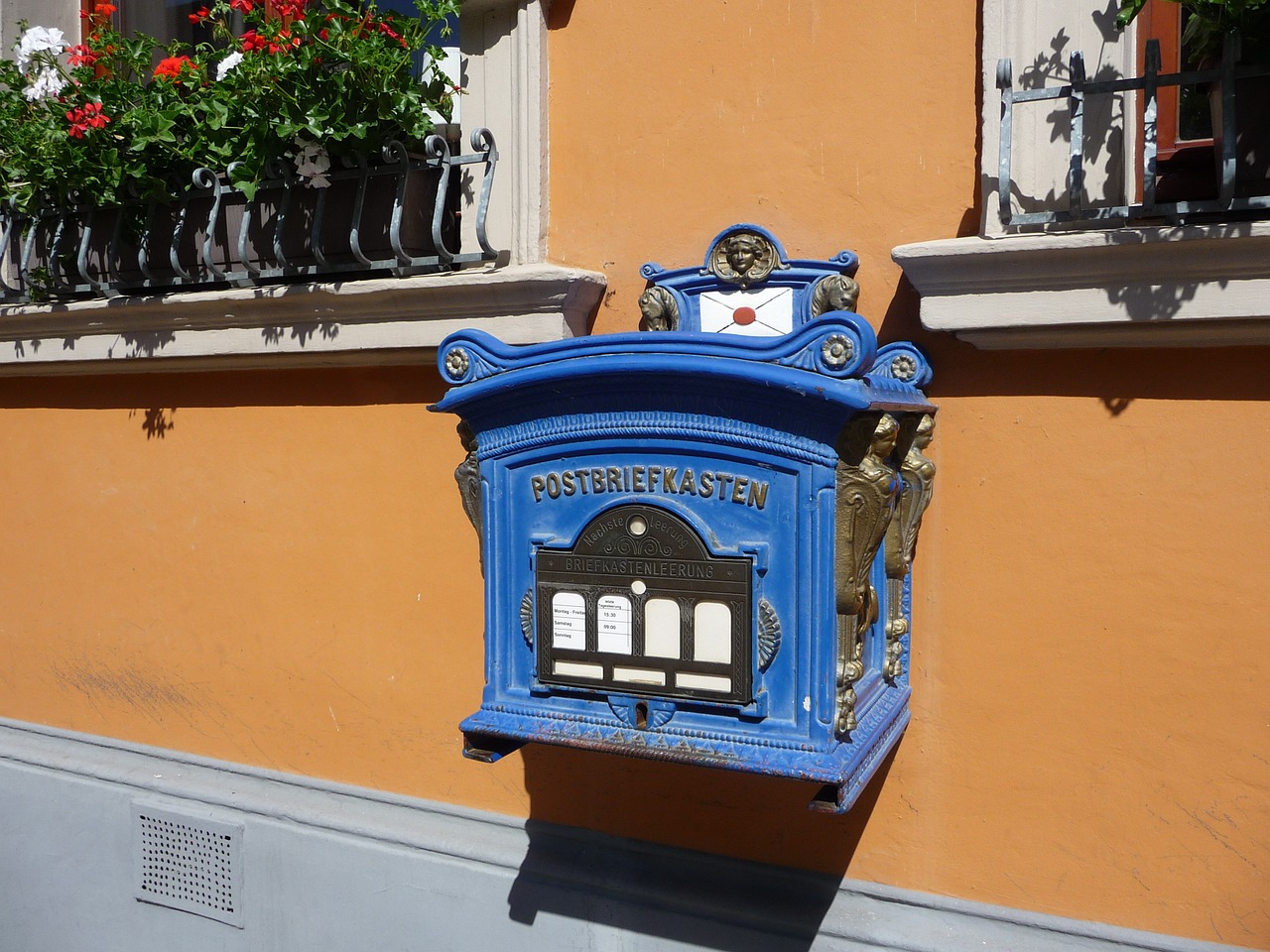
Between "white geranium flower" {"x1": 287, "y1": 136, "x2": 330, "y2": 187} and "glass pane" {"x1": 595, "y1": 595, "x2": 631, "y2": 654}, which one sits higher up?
"white geranium flower" {"x1": 287, "y1": 136, "x2": 330, "y2": 187}

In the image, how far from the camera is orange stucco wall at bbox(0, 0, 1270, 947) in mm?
2459

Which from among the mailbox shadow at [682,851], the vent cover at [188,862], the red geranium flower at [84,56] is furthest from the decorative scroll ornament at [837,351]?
the red geranium flower at [84,56]

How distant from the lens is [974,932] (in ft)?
8.79

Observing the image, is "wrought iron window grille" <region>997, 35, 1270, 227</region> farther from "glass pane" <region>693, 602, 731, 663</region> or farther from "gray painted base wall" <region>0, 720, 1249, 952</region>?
"gray painted base wall" <region>0, 720, 1249, 952</region>

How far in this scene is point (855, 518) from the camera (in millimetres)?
2223

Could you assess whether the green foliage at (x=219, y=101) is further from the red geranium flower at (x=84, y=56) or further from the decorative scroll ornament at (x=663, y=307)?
the decorative scroll ornament at (x=663, y=307)

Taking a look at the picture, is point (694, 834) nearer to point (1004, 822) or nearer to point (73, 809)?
point (1004, 822)

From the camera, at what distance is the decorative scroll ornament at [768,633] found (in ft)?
7.37

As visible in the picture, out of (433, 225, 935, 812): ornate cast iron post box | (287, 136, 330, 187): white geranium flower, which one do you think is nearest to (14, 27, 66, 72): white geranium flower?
(287, 136, 330, 187): white geranium flower

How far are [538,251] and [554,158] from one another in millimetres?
288

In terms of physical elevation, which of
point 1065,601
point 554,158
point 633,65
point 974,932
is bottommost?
point 974,932

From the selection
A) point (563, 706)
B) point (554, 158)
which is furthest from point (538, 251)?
point (563, 706)

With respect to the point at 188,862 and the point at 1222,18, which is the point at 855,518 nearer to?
the point at 1222,18

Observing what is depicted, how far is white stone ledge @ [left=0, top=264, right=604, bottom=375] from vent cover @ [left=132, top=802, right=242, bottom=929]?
159 centimetres
